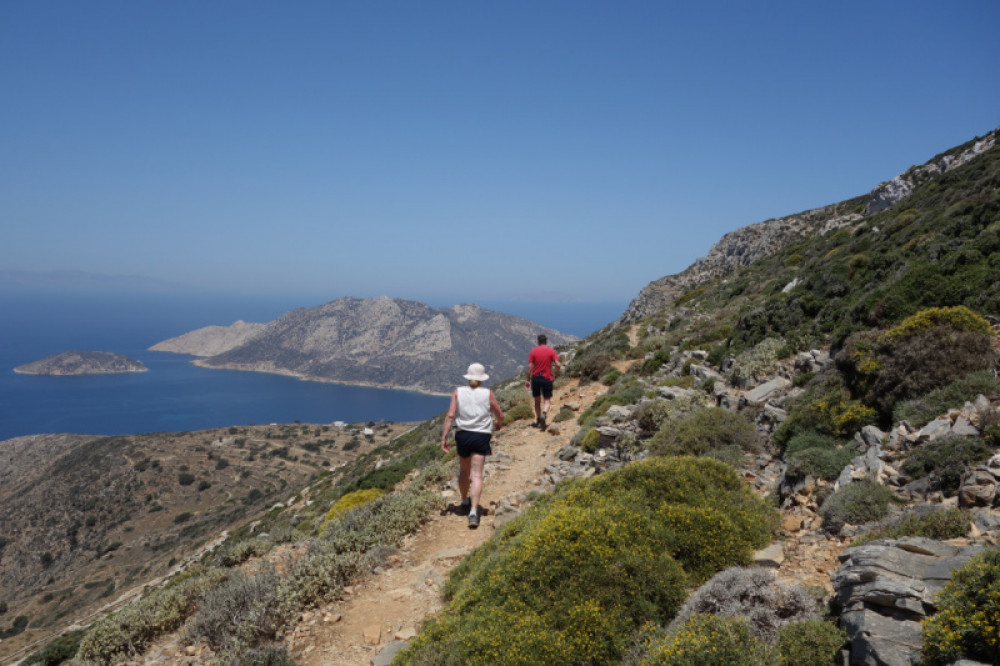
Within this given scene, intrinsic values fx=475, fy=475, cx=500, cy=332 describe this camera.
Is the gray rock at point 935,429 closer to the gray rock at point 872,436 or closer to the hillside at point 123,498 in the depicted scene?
the gray rock at point 872,436

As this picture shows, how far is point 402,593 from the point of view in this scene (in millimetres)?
6906

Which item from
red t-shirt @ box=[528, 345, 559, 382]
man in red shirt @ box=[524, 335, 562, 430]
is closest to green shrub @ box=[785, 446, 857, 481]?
man in red shirt @ box=[524, 335, 562, 430]

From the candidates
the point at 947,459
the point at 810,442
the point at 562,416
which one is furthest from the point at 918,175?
the point at 947,459

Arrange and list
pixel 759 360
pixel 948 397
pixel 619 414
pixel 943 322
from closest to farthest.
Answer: pixel 948 397, pixel 943 322, pixel 619 414, pixel 759 360

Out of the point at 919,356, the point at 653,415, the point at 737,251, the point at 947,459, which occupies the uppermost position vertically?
the point at 737,251

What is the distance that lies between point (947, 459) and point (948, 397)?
6.32 feet

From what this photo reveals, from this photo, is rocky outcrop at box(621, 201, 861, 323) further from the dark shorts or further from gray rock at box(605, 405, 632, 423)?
the dark shorts

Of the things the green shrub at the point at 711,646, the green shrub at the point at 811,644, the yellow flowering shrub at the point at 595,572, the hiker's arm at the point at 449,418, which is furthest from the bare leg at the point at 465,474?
the green shrub at the point at 811,644

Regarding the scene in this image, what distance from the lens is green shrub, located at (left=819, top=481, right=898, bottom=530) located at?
17.2ft

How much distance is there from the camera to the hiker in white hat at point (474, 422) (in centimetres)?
824

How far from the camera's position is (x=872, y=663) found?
315cm

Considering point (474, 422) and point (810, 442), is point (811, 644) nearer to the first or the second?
point (810, 442)

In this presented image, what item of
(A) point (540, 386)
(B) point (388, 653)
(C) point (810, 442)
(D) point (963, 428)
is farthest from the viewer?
(A) point (540, 386)

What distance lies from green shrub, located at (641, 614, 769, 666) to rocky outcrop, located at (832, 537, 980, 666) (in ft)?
2.10
